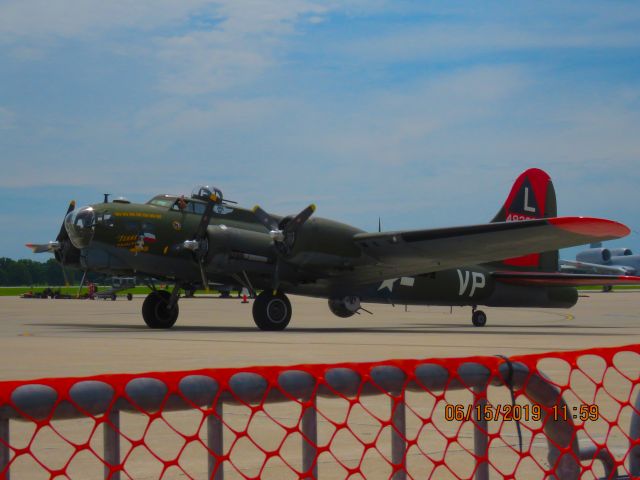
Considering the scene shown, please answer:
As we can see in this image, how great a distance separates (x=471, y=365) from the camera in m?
3.45

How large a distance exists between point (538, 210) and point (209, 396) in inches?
935

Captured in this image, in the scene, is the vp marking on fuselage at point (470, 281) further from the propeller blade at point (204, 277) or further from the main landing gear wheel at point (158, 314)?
the main landing gear wheel at point (158, 314)

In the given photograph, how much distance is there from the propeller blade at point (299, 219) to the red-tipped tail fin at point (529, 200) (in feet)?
24.4

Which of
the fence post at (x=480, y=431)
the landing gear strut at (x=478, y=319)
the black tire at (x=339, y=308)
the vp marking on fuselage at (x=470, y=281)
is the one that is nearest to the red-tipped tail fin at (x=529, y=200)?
the vp marking on fuselage at (x=470, y=281)

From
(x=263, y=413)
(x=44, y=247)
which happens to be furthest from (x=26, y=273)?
(x=263, y=413)

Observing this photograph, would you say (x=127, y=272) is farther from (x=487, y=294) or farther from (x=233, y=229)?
(x=487, y=294)

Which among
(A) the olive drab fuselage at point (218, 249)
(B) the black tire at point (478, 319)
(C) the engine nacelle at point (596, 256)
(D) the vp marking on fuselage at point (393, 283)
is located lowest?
(B) the black tire at point (478, 319)

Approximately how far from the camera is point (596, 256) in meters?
137

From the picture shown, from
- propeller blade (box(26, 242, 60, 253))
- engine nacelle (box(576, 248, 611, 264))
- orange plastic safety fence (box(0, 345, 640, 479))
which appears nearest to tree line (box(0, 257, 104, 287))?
engine nacelle (box(576, 248, 611, 264))

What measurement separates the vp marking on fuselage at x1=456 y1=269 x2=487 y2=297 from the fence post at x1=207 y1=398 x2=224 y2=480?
22.4 meters

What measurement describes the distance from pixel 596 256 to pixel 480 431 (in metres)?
140

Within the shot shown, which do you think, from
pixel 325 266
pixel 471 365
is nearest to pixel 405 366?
pixel 471 365

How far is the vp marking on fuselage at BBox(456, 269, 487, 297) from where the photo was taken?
25031mm

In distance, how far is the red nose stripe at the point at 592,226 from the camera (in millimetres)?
18125
